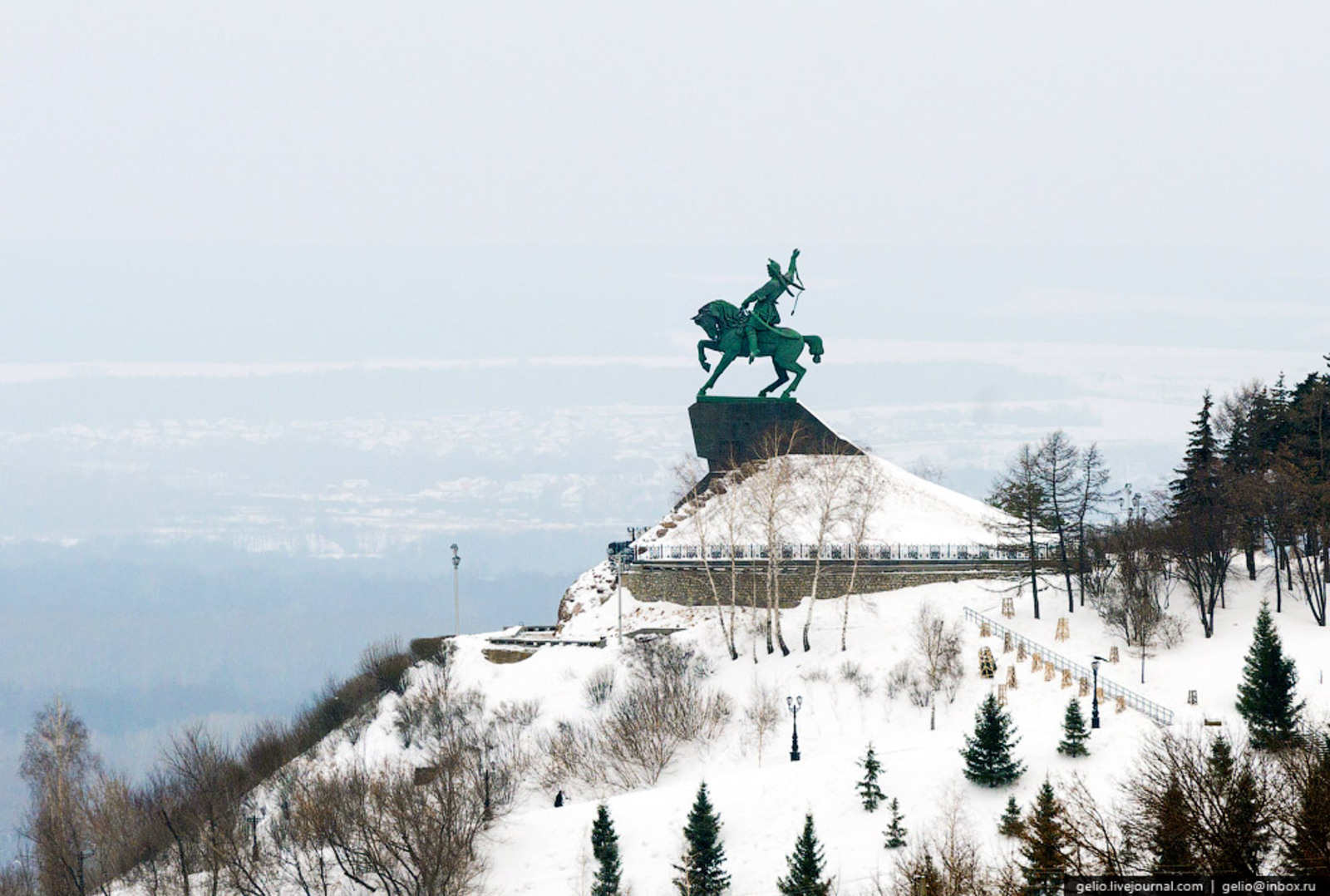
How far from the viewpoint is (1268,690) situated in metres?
41.2

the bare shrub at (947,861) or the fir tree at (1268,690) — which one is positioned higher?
the fir tree at (1268,690)

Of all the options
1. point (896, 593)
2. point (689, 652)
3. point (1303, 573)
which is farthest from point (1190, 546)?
point (689, 652)

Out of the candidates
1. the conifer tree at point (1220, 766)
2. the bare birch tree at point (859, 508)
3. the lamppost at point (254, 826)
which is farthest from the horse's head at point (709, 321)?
the conifer tree at point (1220, 766)

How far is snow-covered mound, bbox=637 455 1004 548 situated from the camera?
5916cm

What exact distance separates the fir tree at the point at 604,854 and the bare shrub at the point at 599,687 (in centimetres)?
1246

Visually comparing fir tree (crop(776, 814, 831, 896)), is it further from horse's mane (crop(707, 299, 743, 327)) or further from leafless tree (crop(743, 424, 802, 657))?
horse's mane (crop(707, 299, 743, 327))

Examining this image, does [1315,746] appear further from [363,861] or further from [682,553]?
[682,553]

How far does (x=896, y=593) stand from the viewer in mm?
59906

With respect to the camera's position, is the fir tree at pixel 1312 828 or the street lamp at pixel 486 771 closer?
the fir tree at pixel 1312 828

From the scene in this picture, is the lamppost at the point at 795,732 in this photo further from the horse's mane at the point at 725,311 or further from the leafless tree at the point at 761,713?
the horse's mane at the point at 725,311

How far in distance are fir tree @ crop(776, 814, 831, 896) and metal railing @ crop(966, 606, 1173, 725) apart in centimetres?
1236

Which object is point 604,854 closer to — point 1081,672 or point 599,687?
point 599,687

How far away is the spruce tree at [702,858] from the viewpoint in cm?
3894

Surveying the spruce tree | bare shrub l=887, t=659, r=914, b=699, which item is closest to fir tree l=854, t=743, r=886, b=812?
the spruce tree
